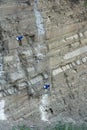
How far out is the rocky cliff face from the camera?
9484 mm

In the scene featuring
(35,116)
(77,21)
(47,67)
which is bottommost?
(35,116)

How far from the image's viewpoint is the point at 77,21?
10609mm

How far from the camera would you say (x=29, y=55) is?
9.78 metres

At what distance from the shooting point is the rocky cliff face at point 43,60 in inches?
373

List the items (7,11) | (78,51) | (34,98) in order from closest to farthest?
1. (7,11)
2. (34,98)
3. (78,51)

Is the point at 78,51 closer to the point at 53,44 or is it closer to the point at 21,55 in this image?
the point at 53,44

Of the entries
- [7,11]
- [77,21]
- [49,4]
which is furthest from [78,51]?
[7,11]

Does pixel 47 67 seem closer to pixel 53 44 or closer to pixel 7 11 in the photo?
pixel 53 44

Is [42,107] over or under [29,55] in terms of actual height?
under

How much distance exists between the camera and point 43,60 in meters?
10.0

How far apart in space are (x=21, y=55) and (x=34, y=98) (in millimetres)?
1031

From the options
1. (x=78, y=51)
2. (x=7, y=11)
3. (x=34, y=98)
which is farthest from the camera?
(x=78, y=51)

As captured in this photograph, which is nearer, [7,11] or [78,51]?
[7,11]

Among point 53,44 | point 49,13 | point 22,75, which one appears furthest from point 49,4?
point 22,75
